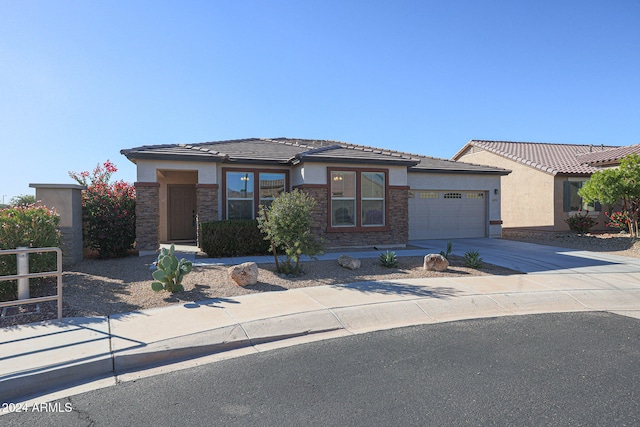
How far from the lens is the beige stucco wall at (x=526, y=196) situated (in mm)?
20125

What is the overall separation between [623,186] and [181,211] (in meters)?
17.7

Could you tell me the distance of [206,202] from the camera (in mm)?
13008

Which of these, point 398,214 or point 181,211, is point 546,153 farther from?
point 181,211

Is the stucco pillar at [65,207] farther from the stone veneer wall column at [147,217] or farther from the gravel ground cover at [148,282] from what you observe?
the stone veneer wall column at [147,217]

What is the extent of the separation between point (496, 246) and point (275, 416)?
13731mm

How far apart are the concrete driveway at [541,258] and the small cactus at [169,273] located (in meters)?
8.35

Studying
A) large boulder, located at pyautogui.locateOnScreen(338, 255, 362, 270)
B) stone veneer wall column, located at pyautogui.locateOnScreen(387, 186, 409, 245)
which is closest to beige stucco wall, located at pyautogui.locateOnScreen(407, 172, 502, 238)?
stone veneer wall column, located at pyautogui.locateOnScreen(387, 186, 409, 245)

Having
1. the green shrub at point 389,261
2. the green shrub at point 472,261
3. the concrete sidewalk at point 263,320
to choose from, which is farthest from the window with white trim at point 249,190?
the green shrub at point 472,261

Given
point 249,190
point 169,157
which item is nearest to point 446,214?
point 249,190

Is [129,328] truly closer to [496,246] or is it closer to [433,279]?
[433,279]

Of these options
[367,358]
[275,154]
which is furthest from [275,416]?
[275,154]

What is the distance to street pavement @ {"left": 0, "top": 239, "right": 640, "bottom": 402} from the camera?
4500 mm

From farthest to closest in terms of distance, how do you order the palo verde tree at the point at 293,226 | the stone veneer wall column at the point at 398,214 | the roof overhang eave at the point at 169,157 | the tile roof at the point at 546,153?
1. the tile roof at the point at 546,153
2. the stone veneer wall column at the point at 398,214
3. the roof overhang eave at the point at 169,157
4. the palo verde tree at the point at 293,226

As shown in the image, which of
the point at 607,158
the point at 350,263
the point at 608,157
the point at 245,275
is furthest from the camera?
the point at 608,157
